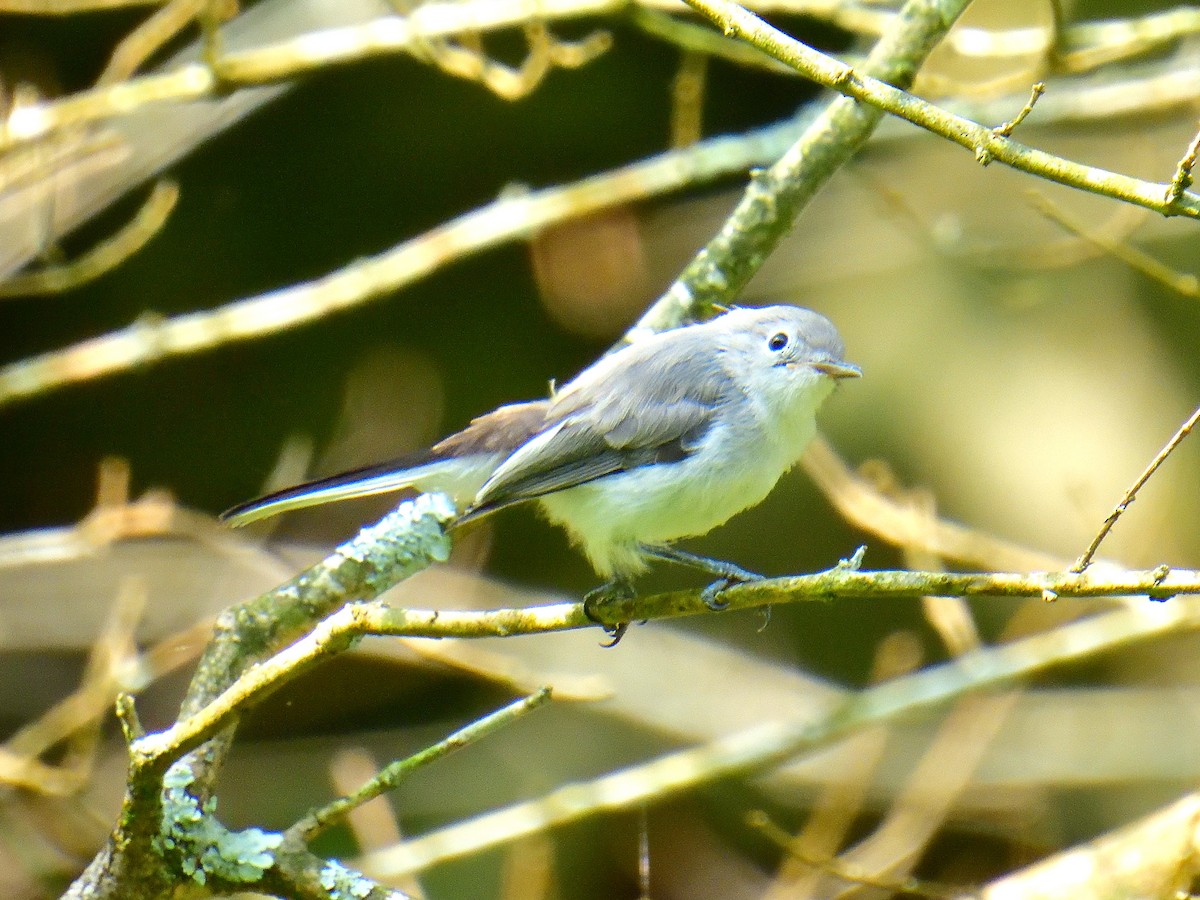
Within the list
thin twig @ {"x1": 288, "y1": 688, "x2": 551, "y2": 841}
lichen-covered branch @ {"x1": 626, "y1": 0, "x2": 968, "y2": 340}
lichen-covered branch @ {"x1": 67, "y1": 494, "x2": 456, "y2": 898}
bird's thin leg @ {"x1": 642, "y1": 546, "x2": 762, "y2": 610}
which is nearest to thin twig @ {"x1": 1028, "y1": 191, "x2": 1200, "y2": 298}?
lichen-covered branch @ {"x1": 626, "y1": 0, "x2": 968, "y2": 340}

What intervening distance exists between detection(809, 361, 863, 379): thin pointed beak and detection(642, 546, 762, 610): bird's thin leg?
59 cm

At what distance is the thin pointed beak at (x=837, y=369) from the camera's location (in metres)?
3.10

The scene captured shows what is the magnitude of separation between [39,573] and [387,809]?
195cm

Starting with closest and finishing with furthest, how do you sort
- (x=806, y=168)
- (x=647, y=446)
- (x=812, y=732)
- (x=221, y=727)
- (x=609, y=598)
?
(x=221, y=727) → (x=609, y=598) → (x=647, y=446) → (x=806, y=168) → (x=812, y=732)

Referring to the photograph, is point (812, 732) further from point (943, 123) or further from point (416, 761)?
point (943, 123)

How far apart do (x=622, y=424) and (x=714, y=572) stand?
0.52 m

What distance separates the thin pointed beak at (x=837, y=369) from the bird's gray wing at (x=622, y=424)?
9.6 inches

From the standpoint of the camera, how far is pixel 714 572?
2.77 metres

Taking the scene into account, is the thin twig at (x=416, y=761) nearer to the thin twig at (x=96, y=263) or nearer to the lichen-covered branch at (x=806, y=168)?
the lichen-covered branch at (x=806, y=168)

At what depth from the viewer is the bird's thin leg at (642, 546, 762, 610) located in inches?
90.1

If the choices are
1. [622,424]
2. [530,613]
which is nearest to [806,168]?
[622,424]

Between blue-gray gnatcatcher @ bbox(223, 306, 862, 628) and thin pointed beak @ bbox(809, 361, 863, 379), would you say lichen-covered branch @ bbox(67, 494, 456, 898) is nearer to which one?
blue-gray gnatcatcher @ bbox(223, 306, 862, 628)

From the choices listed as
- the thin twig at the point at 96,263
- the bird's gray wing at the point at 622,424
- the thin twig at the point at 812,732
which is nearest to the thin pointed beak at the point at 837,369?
the bird's gray wing at the point at 622,424

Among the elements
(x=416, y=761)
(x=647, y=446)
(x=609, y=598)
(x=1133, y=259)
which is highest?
(x=1133, y=259)
